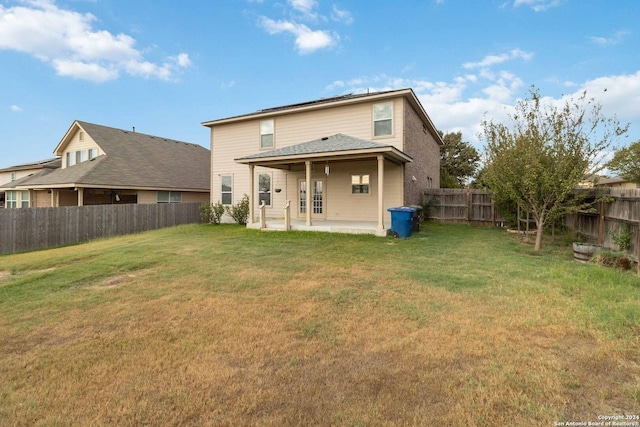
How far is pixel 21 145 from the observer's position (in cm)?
2841

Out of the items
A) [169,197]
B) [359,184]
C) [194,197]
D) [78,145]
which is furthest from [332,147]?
[78,145]

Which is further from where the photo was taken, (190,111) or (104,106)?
(104,106)

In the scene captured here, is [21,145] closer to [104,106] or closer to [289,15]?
[104,106]

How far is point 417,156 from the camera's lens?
47.1 feet

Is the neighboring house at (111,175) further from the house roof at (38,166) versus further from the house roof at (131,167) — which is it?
the house roof at (38,166)

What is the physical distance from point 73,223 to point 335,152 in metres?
12.1

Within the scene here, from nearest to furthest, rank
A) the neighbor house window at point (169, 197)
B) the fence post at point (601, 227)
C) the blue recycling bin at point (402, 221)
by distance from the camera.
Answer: the fence post at point (601, 227), the blue recycling bin at point (402, 221), the neighbor house window at point (169, 197)

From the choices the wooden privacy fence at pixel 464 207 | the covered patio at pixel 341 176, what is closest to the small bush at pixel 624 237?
the covered patio at pixel 341 176

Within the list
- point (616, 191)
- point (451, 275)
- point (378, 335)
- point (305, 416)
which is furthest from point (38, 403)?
point (616, 191)

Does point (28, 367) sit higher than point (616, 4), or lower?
lower

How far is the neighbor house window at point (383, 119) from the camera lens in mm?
12312

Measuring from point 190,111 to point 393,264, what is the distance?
20.4 metres

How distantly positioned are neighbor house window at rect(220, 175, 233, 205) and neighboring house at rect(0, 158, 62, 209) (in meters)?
15.5

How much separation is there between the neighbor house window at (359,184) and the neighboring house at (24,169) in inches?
910
